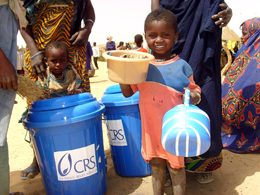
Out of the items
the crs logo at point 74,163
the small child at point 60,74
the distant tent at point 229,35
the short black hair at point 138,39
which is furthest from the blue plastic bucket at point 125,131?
the distant tent at point 229,35

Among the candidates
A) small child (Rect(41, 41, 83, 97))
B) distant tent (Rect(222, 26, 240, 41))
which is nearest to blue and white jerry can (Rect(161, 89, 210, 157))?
small child (Rect(41, 41, 83, 97))

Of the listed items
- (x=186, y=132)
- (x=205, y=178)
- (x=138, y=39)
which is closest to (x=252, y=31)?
(x=205, y=178)

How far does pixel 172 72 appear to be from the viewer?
1562 mm

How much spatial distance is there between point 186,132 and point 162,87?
41cm

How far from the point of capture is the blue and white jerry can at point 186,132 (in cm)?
128

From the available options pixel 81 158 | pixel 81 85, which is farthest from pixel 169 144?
pixel 81 85

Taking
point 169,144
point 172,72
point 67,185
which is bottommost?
point 67,185

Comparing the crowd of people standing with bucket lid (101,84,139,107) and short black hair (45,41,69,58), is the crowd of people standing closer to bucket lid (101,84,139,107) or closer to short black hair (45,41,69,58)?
short black hair (45,41,69,58)

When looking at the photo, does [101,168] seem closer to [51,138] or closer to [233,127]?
[51,138]

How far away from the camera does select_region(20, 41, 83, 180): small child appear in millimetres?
2174

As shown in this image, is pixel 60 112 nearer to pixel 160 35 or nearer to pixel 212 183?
pixel 160 35

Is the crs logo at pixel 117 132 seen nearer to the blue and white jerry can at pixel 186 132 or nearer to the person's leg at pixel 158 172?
the person's leg at pixel 158 172

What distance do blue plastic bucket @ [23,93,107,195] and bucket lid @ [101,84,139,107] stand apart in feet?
1.05

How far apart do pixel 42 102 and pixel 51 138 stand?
0.29 m
